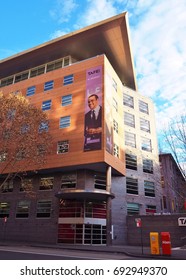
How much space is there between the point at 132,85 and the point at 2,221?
30.1 metres

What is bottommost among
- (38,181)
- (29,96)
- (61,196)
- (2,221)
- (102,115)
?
(2,221)

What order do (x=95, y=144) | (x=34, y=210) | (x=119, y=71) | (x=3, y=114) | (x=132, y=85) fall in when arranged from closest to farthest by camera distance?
(x=3, y=114) → (x=95, y=144) → (x=34, y=210) → (x=119, y=71) → (x=132, y=85)

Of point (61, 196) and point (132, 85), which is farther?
point (132, 85)

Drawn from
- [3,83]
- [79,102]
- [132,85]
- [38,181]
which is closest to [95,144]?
[79,102]

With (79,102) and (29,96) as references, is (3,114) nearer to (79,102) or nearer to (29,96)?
(79,102)

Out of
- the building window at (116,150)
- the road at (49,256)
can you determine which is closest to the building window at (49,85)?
the building window at (116,150)

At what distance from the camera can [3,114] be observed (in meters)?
23.5

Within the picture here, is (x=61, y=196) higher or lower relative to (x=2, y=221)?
higher

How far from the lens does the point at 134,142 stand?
37.7 meters

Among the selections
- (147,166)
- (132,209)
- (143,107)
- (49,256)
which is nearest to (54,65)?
(143,107)

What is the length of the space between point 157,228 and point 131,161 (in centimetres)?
1036

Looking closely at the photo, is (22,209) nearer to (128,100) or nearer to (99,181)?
(99,181)

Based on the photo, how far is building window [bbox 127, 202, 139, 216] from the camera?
32469 millimetres

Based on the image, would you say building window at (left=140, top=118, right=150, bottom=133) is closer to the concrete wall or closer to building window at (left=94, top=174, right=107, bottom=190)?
building window at (left=94, top=174, right=107, bottom=190)
